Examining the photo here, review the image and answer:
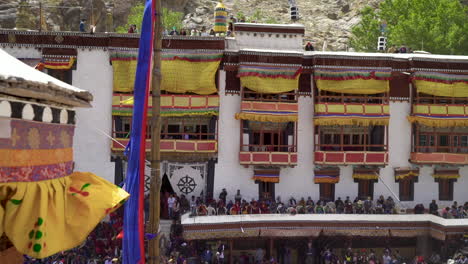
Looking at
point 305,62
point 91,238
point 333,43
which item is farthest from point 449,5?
point 91,238

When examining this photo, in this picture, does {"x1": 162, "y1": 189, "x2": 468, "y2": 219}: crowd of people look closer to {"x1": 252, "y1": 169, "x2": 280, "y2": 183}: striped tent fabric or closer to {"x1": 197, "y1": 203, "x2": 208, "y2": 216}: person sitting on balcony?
{"x1": 197, "y1": 203, "x2": 208, "y2": 216}: person sitting on balcony

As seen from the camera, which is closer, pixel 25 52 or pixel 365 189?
pixel 25 52

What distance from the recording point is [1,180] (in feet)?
17.1

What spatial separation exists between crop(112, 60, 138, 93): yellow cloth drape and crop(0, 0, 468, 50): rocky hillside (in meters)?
31.0

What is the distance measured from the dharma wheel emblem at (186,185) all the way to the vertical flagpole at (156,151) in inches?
785

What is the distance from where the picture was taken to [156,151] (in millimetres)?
8258

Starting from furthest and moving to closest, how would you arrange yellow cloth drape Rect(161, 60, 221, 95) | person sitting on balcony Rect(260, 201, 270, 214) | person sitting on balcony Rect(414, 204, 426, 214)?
person sitting on balcony Rect(414, 204, 426, 214) < yellow cloth drape Rect(161, 60, 221, 95) < person sitting on balcony Rect(260, 201, 270, 214)

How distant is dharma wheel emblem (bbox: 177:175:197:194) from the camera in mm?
28250

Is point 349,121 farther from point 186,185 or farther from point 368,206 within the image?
point 186,185

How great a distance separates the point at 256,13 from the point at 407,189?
127 ft

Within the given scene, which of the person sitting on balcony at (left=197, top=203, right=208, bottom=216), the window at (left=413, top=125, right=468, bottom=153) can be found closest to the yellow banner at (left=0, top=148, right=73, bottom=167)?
the person sitting on balcony at (left=197, top=203, right=208, bottom=216)

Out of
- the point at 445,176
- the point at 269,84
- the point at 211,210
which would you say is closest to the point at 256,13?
the point at 269,84

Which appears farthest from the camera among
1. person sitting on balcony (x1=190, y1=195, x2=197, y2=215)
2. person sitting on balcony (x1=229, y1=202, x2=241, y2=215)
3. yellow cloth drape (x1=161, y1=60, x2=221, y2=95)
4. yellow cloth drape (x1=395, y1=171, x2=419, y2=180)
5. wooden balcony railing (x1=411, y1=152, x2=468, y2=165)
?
yellow cloth drape (x1=395, y1=171, x2=419, y2=180)

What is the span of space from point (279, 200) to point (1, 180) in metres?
24.0
